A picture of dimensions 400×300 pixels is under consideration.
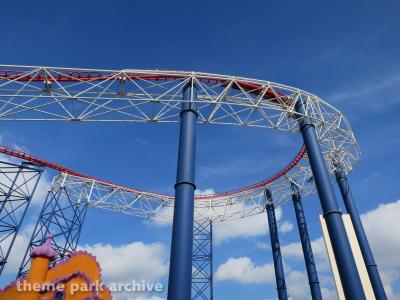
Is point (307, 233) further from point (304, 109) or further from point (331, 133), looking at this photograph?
point (304, 109)

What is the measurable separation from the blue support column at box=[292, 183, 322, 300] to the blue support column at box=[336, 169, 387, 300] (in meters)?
3.76

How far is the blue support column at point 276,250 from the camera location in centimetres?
2303

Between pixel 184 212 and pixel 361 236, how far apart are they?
43.9ft

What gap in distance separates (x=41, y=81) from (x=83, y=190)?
11.7m

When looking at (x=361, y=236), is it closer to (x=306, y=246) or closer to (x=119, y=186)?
(x=306, y=246)

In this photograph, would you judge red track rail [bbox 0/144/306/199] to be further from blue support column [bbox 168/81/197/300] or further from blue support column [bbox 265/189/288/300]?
blue support column [bbox 168/81/197/300]

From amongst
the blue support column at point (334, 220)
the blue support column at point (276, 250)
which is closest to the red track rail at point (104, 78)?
the blue support column at point (334, 220)

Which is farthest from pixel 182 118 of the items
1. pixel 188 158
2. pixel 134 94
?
pixel 134 94

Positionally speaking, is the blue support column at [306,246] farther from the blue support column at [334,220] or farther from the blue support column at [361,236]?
the blue support column at [334,220]

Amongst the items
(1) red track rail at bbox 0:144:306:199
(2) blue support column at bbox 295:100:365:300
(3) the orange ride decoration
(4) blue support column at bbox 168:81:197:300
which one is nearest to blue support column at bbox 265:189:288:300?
(1) red track rail at bbox 0:144:306:199

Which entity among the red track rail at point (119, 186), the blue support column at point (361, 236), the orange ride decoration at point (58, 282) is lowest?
the orange ride decoration at point (58, 282)

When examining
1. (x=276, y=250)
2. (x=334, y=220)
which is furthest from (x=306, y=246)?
(x=334, y=220)

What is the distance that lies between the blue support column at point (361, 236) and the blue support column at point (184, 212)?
1280 centimetres

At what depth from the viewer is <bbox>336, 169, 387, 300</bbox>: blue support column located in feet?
59.6
